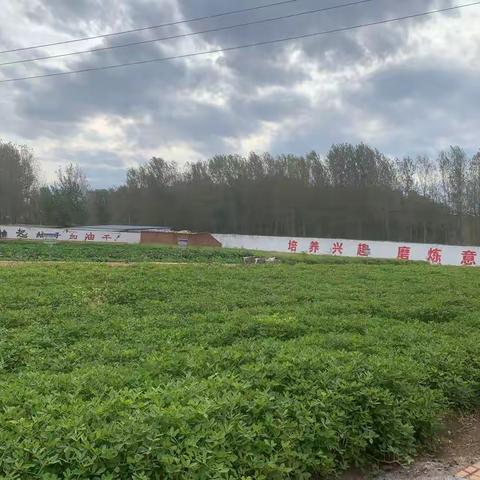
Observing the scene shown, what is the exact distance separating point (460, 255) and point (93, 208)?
5614 centimetres

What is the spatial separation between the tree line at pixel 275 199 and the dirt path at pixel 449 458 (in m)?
48.1

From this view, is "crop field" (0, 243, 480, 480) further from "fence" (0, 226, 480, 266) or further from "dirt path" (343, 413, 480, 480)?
"fence" (0, 226, 480, 266)

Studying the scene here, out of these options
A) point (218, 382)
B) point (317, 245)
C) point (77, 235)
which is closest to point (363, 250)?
point (317, 245)

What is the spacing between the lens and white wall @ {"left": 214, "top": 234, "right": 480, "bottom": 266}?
29.2 metres

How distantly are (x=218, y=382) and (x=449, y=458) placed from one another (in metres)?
1.69

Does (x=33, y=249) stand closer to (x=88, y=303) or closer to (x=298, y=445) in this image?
(x=88, y=303)

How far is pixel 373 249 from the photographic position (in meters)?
32.3

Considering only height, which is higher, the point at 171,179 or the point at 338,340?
the point at 171,179

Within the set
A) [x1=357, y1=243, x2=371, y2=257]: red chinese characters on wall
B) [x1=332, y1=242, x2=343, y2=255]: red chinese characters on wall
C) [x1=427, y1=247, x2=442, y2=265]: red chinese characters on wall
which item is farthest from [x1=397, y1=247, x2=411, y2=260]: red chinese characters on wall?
[x1=332, y1=242, x2=343, y2=255]: red chinese characters on wall

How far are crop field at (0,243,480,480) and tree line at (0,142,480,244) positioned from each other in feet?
151

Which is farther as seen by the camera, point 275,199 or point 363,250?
point 275,199

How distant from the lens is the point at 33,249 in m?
28.3

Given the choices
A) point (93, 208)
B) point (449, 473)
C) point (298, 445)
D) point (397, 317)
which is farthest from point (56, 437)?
point (93, 208)

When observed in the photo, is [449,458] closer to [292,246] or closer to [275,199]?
[292,246]
